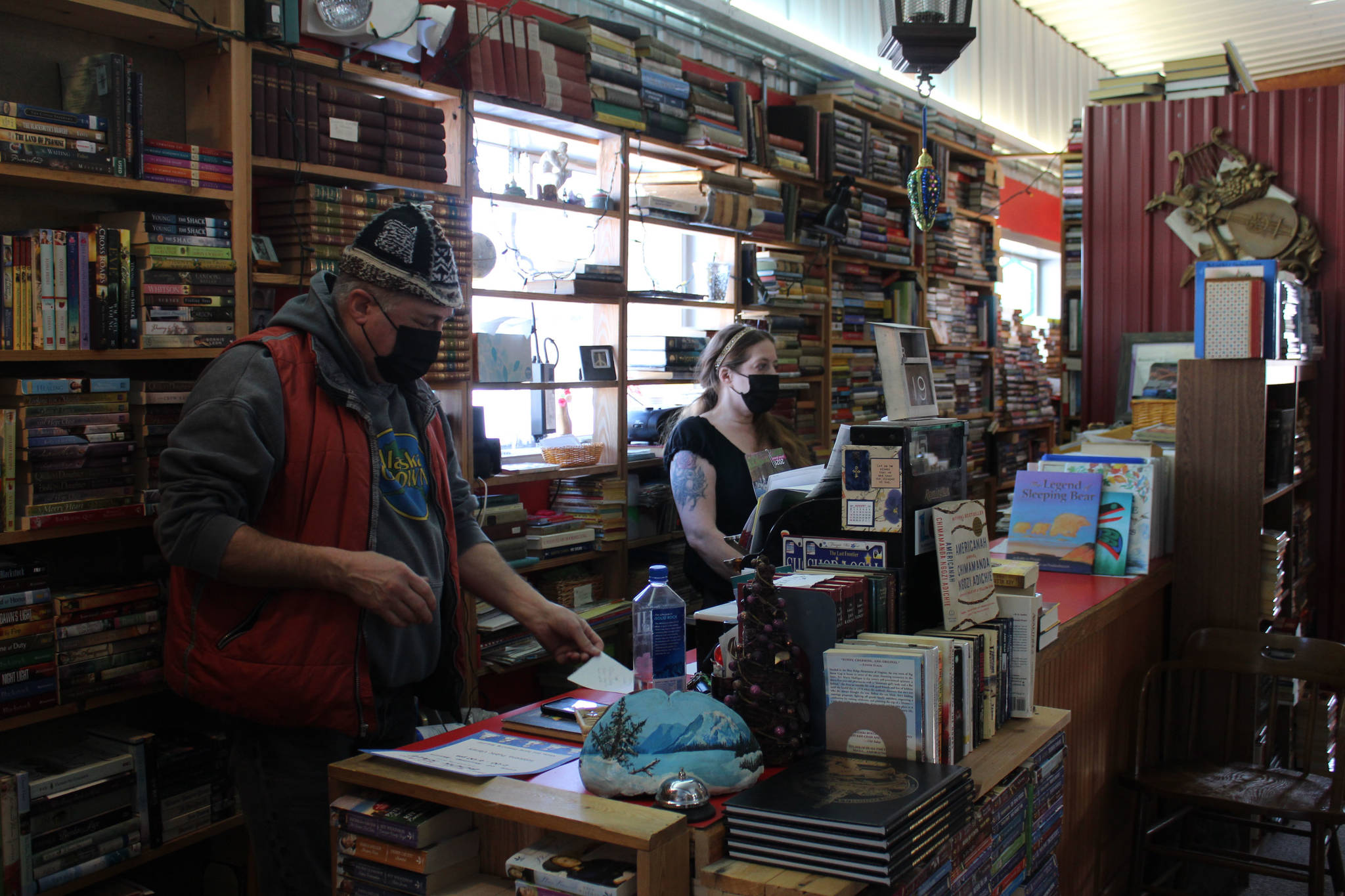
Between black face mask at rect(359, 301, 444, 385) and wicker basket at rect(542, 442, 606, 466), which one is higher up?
black face mask at rect(359, 301, 444, 385)

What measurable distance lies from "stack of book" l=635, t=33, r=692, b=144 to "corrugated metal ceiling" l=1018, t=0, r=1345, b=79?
4.44 m

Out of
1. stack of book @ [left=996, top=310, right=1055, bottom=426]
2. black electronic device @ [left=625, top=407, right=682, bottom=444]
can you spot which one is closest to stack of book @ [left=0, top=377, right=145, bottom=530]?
black electronic device @ [left=625, top=407, right=682, bottom=444]

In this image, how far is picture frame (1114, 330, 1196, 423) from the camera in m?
5.32

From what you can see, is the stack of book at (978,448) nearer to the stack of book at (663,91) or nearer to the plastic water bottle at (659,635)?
the stack of book at (663,91)

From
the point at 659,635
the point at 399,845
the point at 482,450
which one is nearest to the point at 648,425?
the point at 482,450

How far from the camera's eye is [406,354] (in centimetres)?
214

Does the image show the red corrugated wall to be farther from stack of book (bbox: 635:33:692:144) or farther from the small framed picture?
the small framed picture

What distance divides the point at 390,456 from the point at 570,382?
6.90ft

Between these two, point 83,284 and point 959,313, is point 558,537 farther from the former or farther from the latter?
point 959,313

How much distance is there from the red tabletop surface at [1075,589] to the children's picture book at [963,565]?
0.70m

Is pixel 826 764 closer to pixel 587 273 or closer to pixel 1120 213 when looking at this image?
pixel 587 273

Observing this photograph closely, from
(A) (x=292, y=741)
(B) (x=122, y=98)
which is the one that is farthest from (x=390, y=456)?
(B) (x=122, y=98)

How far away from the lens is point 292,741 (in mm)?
2020

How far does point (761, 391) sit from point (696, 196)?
140cm
